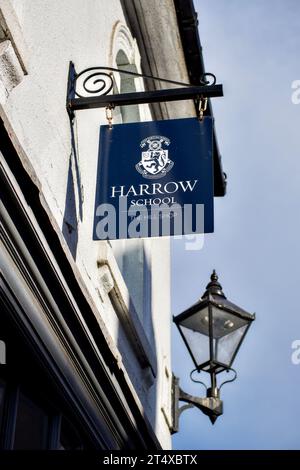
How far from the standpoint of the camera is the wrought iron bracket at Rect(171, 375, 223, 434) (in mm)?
6895

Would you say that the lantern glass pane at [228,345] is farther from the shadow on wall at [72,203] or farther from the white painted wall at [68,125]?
the shadow on wall at [72,203]

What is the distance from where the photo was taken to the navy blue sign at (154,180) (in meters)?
5.34

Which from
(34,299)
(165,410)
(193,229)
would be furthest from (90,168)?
(165,410)

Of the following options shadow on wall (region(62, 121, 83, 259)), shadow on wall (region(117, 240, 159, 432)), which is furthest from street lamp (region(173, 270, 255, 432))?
shadow on wall (region(62, 121, 83, 259))

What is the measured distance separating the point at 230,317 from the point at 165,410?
1.78 meters

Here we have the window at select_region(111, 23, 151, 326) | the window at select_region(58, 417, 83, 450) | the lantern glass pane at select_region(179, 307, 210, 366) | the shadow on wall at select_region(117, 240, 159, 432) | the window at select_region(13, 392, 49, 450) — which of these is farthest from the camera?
the window at select_region(111, 23, 151, 326)

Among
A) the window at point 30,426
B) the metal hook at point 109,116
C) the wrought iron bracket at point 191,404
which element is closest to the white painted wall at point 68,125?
the wrought iron bracket at point 191,404

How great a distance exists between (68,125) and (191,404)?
3.11 metres

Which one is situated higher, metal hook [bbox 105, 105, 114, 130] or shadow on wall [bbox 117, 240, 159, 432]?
metal hook [bbox 105, 105, 114, 130]

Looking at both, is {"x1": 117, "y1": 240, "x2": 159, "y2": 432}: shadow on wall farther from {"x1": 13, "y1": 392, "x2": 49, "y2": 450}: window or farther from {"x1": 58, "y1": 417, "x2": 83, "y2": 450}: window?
{"x1": 13, "y1": 392, "x2": 49, "y2": 450}: window

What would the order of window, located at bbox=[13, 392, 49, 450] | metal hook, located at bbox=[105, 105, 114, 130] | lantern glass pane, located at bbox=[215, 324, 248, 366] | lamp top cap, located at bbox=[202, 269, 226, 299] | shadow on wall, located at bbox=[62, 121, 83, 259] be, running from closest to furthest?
1. window, located at bbox=[13, 392, 49, 450]
2. shadow on wall, located at bbox=[62, 121, 83, 259]
3. metal hook, located at bbox=[105, 105, 114, 130]
4. lantern glass pane, located at bbox=[215, 324, 248, 366]
5. lamp top cap, located at bbox=[202, 269, 226, 299]

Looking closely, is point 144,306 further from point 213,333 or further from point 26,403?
point 26,403

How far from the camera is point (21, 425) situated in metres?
4.64

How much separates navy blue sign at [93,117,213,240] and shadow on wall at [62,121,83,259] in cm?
28
